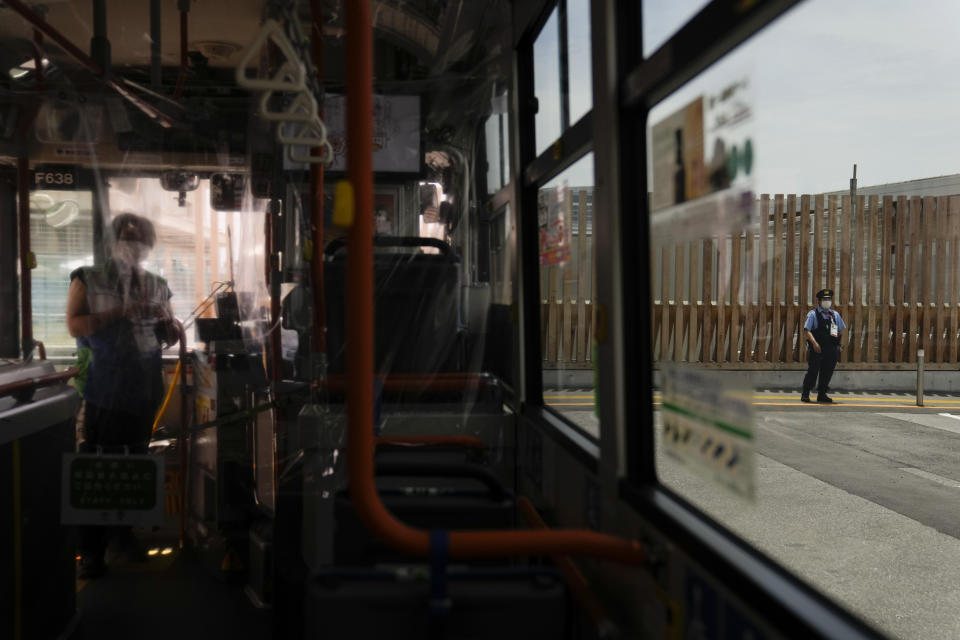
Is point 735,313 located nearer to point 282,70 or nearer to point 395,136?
point 282,70

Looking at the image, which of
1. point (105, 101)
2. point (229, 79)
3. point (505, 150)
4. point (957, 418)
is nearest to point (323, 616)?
point (505, 150)

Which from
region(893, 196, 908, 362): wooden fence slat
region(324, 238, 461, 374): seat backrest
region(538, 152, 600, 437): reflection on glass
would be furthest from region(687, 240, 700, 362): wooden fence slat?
region(893, 196, 908, 362): wooden fence slat

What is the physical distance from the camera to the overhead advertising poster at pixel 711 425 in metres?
1.15

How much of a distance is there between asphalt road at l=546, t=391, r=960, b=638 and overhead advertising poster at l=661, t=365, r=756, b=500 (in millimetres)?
35

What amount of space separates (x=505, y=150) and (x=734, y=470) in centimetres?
177

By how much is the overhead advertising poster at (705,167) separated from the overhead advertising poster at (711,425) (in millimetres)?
256

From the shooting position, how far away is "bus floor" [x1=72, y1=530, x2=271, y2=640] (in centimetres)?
272

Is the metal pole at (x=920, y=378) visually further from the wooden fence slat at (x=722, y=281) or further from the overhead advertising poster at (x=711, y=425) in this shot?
the overhead advertising poster at (x=711, y=425)

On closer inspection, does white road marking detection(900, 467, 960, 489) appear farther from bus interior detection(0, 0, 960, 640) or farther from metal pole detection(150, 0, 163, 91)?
metal pole detection(150, 0, 163, 91)

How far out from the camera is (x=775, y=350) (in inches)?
266

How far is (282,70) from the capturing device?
133cm

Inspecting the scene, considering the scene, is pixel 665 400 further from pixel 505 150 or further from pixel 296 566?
pixel 296 566

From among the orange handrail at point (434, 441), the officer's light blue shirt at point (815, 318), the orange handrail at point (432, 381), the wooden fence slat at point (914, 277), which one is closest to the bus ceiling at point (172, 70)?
the orange handrail at point (432, 381)

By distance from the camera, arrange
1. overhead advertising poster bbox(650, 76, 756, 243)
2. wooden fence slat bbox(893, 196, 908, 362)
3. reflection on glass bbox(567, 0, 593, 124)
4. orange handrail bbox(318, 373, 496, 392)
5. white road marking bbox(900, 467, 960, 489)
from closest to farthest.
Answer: overhead advertising poster bbox(650, 76, 756, 243), reflection on glass bbox(567, 0, 593, 124), orange handrail bbox(318, 373, 496, 392), white road marking bbox(900, 467, 960, 489), wooden fence slat bbox(893, 196, 908, 362)
